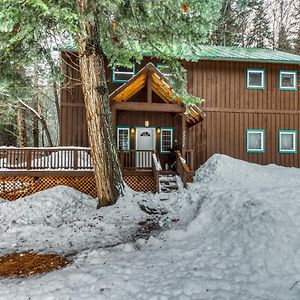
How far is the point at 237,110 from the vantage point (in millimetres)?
15516

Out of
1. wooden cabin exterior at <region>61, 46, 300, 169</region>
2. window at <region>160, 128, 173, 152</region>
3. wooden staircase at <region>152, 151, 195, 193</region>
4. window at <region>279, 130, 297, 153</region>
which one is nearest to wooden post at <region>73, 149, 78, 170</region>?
wooden staircase at <region>152, 151, 195, 193</region>

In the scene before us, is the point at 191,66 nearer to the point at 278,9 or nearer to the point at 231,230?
the point at 231,230

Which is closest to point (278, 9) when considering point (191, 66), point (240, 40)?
point (240, 40)

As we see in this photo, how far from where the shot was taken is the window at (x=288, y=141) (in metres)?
15.9

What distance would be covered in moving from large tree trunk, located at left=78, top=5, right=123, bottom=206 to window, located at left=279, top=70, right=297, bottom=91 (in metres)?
11.9

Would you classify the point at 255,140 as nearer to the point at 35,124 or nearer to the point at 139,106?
the point at 139,106

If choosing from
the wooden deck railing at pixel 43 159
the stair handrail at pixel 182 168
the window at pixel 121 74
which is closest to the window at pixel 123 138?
the window at pixel 121 74

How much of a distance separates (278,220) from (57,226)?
5446 mm

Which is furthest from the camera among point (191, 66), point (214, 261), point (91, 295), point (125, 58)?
point (191, 66)

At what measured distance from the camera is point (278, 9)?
95.9 feet

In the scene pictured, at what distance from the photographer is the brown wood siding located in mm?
15328

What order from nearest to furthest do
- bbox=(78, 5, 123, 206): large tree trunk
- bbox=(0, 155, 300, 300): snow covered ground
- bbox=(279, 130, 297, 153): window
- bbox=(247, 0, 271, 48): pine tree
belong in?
bbox=(0, 155, 300, 300): snow covered ground < bbox=(78, 5, 123, 206): large tree trunk < bbox=(279, 130, 297, 153): window < bbox=(247, 0, 271, 48): pine tree

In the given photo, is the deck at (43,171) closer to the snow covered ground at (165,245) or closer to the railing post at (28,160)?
the railing post at (28,160)

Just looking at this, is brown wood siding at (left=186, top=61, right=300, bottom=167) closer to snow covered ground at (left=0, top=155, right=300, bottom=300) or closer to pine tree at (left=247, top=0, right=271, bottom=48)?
snow covered ground at (left=0, top=155, right=300, bottom=300)
